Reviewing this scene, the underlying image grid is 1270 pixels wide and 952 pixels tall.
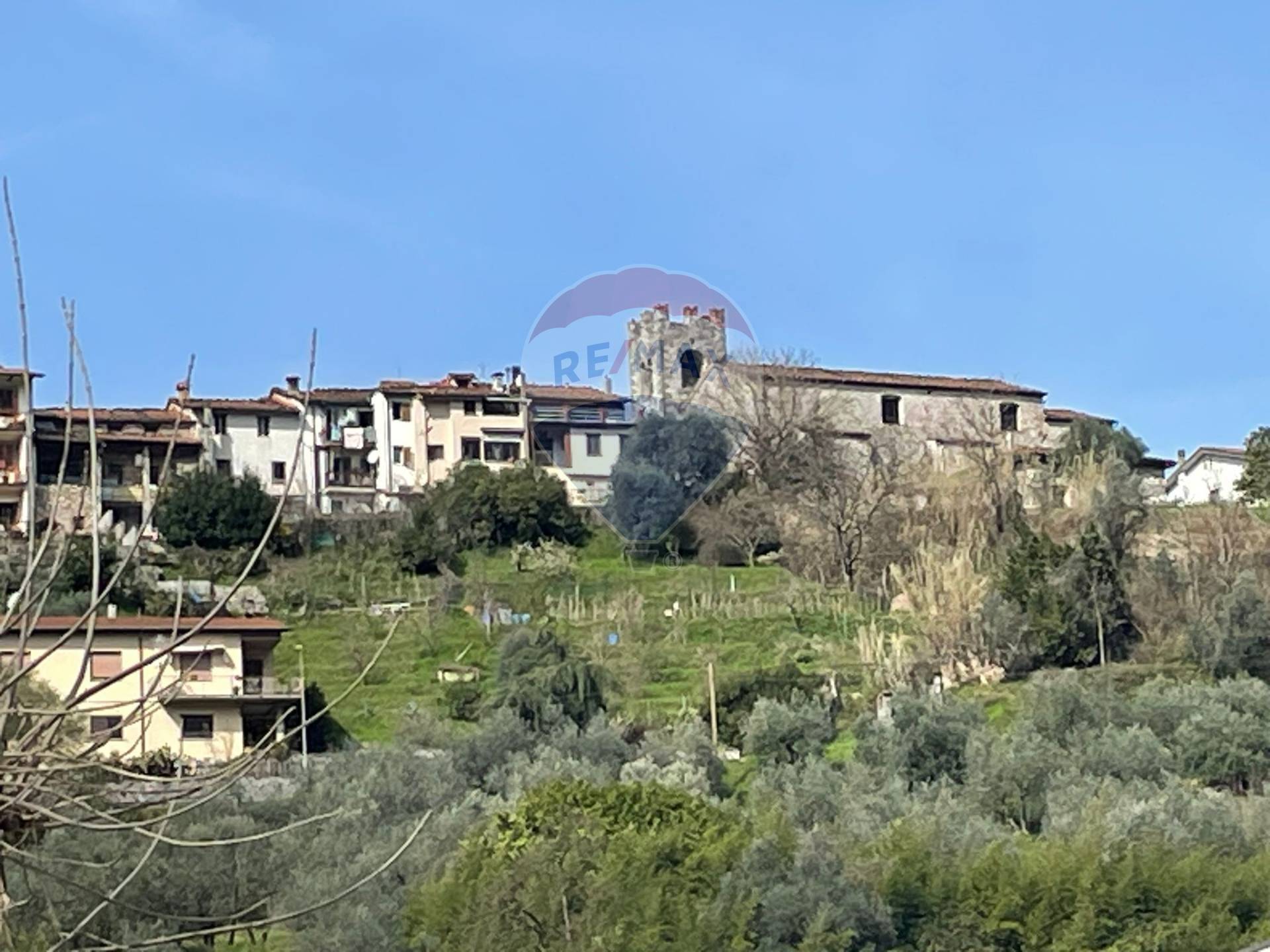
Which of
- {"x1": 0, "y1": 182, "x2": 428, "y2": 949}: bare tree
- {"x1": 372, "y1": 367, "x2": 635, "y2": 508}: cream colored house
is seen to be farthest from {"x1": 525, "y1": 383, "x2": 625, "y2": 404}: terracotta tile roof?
{"x1": 0, "y1": 182, "x2": 428, "y2": 949}: bare tree

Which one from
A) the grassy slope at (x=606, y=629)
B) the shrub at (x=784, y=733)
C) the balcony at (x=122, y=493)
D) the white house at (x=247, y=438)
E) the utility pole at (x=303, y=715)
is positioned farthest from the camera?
the white house at (x=247, y=438)

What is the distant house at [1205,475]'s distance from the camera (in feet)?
178

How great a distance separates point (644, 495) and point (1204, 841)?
25655 millimetres

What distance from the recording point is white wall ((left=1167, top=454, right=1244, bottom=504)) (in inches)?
2130

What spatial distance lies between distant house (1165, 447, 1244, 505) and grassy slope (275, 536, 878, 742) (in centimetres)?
1334

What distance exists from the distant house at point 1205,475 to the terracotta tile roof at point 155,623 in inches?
929

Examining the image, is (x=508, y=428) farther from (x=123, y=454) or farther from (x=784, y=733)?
(x=784, y=733)

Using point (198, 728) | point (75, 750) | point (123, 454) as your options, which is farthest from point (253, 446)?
point (75, 750)

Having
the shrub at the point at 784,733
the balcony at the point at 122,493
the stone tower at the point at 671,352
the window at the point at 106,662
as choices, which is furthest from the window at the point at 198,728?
the stone tower at the point at 671,352

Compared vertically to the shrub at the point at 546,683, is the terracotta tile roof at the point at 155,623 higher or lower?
higher

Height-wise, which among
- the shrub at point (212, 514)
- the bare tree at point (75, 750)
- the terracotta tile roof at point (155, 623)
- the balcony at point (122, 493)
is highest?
the balcony at point (122, 493)

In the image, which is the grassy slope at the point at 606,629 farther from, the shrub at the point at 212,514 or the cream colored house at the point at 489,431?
the cream colored house at the point at 489,431

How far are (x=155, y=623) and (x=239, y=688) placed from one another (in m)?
1.76

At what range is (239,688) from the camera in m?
36.4
